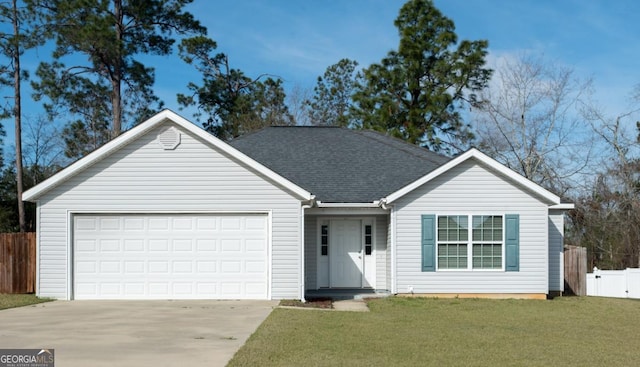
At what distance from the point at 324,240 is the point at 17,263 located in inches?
338

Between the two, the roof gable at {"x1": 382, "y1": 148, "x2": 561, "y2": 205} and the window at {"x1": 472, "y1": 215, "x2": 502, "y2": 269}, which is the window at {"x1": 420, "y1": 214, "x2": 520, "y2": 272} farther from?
the roof gable at {"x1": 382, "y1": 148, "x2": 561, "y2": 205}

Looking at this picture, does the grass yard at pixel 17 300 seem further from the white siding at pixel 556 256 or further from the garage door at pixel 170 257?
the white siding at pixel 556 256

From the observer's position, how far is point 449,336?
1107cm

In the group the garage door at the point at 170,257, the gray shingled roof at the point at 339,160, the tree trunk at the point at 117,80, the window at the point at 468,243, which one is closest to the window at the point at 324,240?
the gray shingled roof at the point at 339,160

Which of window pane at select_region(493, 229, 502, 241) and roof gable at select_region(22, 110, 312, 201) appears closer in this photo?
roof gable at select_region(22, 110, 312, 201)

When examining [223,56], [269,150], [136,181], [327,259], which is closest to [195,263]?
[136,181]

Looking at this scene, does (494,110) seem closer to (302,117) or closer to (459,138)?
(459,138)

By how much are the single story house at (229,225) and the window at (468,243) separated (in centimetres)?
3

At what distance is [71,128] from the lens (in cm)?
3734

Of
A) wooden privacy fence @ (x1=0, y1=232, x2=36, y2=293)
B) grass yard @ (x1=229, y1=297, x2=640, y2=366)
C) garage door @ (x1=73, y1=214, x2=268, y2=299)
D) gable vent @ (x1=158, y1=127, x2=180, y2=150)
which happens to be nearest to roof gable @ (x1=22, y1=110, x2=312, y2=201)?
gable vent @ (x1=158, y1=127, x2=180, y2=150)

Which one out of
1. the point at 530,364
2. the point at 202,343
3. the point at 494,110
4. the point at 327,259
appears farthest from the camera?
the point at 494,110

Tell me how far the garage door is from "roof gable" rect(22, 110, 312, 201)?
111 cm

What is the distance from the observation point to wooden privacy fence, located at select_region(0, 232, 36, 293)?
17656 millimetres

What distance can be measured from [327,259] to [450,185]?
164 inches
